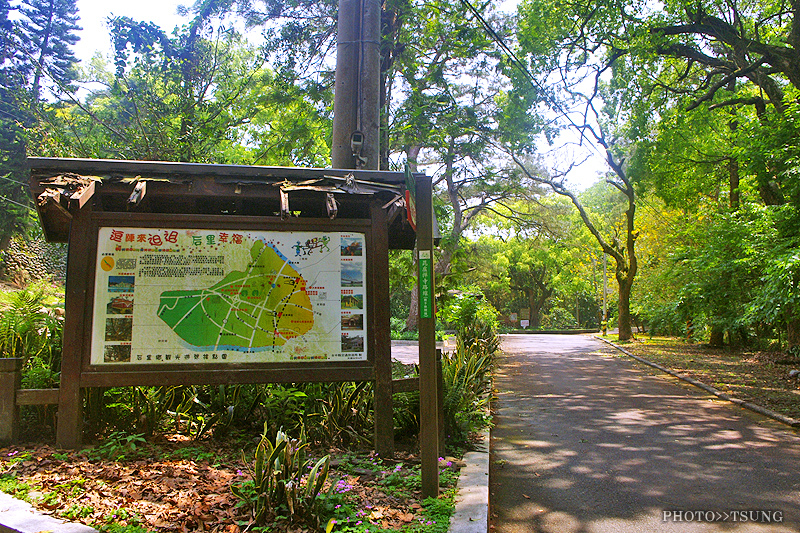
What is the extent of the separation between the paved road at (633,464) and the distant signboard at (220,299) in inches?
91.1

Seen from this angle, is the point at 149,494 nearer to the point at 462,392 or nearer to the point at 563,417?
the point at 462,392

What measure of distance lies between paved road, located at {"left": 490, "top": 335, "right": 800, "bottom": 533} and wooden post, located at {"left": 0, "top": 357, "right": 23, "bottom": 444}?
15.4 ft

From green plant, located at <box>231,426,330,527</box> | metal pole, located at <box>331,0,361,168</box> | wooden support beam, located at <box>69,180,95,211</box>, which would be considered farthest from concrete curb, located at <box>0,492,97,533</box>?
metal pole, located at <box>331,0,361,168</box>

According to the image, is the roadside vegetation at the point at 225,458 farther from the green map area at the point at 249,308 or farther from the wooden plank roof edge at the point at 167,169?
the wooden plank roof edge at the point at 167,169

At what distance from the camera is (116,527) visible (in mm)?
3713

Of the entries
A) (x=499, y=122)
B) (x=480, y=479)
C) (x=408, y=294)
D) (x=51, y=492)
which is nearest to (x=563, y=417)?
(x=480, y=479)

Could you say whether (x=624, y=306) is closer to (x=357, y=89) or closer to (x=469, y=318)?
(x=469, y=318)

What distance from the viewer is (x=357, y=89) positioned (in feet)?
24.0

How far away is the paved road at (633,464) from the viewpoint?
4.66 meters

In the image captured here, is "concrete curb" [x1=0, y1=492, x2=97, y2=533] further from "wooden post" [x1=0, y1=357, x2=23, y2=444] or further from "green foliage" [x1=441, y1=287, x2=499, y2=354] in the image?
"green foliage" [x1=441, y1=287, x2=499, y2=354]

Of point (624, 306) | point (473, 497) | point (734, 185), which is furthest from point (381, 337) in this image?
point (624, 306)

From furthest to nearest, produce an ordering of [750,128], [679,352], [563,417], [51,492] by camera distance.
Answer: [679,352] < [750,128] < [563,417] < [51,492]

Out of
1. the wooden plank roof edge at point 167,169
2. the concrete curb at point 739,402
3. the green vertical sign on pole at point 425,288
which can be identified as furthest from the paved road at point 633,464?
the wooden plank roof edge at point 167,169

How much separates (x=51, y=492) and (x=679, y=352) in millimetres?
21725
